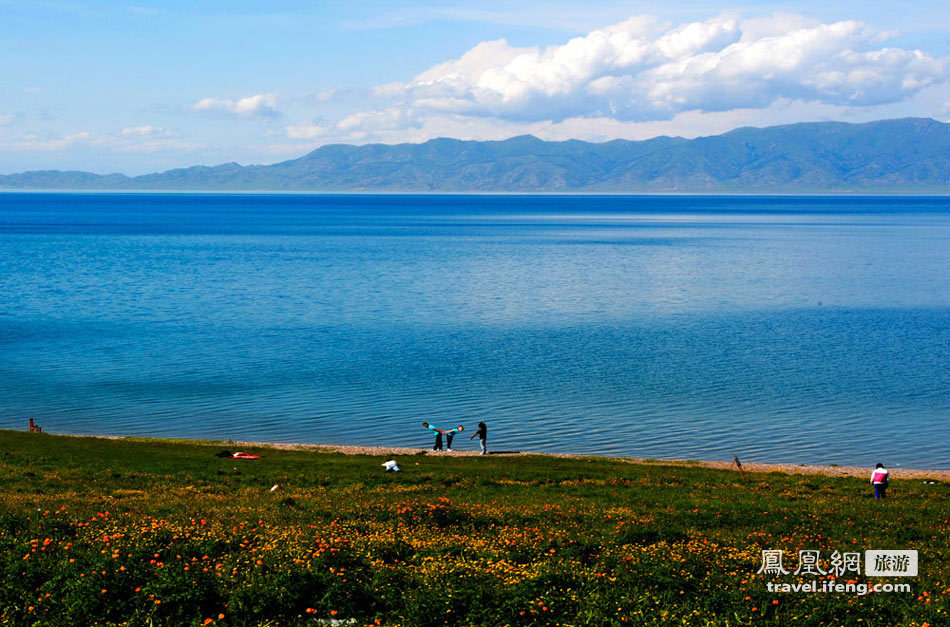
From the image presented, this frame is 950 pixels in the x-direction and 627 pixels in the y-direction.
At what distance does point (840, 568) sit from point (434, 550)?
861cm

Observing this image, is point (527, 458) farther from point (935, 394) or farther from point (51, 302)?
point (51, 302)

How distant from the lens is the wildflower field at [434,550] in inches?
629

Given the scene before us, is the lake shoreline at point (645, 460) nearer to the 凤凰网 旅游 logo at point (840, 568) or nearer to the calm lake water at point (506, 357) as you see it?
the calm lake water at point (506, 357)

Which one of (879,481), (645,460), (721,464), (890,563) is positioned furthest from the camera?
(645,460)

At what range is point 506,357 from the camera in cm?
6600

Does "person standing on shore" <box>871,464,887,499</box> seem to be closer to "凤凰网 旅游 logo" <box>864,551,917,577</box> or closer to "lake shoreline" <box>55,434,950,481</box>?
"lake shoreline" <box>55,434,950,481</box>

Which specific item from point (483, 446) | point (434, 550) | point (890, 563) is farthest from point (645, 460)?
point (434, 550)

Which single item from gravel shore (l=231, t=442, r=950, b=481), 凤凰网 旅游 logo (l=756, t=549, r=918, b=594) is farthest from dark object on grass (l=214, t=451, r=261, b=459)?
凤凰网 旅游 logo (l=756, t=549, r=918, b=594)

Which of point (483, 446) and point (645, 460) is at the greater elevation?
point (483, 446)

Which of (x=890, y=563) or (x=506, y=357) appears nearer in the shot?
(x=890, y=563)

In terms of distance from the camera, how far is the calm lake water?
4750 centimetres

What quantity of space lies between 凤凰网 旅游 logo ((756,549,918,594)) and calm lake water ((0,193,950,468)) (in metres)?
23.8

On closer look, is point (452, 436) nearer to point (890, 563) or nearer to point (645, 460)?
point (645, 460)

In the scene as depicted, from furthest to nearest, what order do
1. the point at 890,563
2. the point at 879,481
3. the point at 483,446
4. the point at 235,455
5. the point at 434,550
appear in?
the point at 483,446, the point at 235,455, the point at 879,481, the point at 434,550, the point at 890,563
